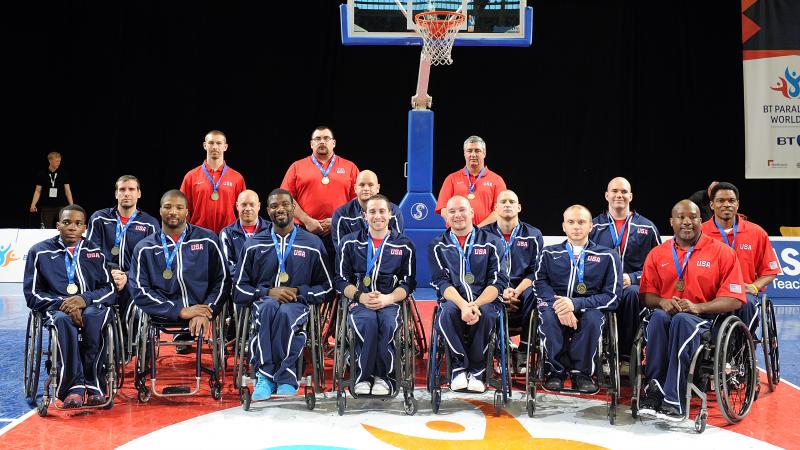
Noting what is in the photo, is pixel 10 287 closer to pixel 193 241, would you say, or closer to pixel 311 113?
pixel 311 113

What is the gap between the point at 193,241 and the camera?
441cm

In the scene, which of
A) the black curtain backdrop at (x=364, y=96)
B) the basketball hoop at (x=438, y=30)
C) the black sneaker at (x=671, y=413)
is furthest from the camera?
the black curtain backdrop at (x=364, y=96)

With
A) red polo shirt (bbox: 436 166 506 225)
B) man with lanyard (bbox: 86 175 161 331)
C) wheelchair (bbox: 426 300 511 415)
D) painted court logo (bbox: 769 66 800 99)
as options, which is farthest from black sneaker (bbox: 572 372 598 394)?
painted court logo (bbox: 769 66 800 99)

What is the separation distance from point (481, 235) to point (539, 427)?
1169 mm

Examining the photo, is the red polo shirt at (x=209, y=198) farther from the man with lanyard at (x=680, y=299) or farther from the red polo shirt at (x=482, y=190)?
the man with lanyard at (x=680, y=299)

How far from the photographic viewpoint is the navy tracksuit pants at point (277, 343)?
13.3 ft

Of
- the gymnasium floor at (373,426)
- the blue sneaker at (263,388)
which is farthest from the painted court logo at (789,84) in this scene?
the blue sneaker at (263,388)

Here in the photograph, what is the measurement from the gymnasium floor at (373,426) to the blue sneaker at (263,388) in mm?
92

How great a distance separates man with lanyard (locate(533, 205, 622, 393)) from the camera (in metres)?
4.02

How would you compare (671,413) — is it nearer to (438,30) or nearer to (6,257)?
(438,30)

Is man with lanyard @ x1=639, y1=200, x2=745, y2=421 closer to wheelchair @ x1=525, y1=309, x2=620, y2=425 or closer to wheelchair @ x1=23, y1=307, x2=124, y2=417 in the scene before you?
wheelchair @ x1=525, y1=309, x2=620, y2=425

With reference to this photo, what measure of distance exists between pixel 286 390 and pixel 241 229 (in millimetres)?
1524

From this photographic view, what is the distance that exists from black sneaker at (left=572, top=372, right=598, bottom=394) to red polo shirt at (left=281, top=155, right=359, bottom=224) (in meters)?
2.42

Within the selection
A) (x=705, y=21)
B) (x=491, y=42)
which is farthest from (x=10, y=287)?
(x=705, y=21)
